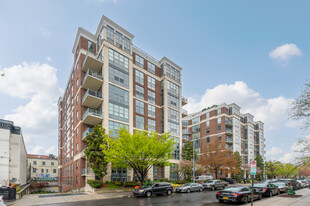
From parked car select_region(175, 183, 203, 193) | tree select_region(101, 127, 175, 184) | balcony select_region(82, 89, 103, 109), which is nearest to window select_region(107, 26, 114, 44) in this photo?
balcony select_region(82, 89, 103, 109)

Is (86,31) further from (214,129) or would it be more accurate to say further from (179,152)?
(214,129)

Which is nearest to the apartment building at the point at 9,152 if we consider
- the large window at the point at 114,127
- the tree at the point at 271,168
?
the large window at the point at 114,127

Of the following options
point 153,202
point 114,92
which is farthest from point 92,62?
point 153,202

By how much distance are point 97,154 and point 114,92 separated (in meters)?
10.9

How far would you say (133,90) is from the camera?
137 ft

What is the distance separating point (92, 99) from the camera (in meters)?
34.5

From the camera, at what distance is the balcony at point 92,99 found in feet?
111

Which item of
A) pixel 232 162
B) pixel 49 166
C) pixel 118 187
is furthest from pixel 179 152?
pixel 49 166

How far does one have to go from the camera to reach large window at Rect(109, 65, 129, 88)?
3669 centimetres

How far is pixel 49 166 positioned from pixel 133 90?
6338 cm

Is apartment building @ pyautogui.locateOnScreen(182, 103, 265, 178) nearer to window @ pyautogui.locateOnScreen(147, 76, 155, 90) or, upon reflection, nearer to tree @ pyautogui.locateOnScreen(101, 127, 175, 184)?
window @ pyautogui.locateOnScreen(147, 76, 155, 90)

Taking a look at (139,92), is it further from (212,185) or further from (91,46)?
(212,185)

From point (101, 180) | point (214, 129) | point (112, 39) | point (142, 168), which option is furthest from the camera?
point (214, 129)

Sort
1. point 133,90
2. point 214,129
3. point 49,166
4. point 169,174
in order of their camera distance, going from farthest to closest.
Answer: point 49,166
point 214,129
point 169,174
point 133,90
